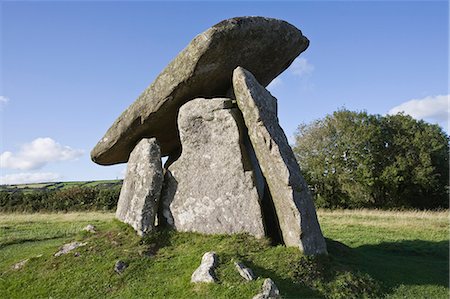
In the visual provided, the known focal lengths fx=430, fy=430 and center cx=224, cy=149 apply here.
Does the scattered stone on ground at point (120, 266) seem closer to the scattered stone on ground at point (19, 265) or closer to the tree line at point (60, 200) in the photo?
the scattered stone on ground at point (19, 265)

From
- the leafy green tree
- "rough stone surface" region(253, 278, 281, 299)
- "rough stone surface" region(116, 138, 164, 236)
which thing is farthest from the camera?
the leafy green tree

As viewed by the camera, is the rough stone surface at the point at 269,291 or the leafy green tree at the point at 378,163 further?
the leafy green tree at the point at 378,163

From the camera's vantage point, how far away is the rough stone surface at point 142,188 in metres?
12.0

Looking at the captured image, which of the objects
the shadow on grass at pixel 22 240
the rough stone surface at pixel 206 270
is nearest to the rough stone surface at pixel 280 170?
the rough stone surface at pixel 206 270

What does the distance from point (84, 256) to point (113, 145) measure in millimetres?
4135

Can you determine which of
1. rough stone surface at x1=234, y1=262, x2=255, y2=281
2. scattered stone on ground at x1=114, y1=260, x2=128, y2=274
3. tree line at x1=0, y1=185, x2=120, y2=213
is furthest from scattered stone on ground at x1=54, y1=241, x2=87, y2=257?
tree line at x1=0, y1=185, x2=120, y2=213

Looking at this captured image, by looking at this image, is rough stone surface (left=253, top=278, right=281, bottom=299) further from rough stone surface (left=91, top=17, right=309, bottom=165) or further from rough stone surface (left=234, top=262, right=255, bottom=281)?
rough stone surface (left=91, top=17, right=309, bottom=165)

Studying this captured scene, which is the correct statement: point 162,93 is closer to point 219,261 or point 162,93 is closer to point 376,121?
point 219,261

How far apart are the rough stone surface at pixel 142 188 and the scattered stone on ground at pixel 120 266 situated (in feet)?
4.27

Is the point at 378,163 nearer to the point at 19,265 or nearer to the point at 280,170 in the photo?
the point at 280,170

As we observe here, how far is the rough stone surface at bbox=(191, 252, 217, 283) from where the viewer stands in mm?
9172

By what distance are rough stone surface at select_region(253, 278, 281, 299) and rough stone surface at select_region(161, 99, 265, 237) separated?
7.86 feet

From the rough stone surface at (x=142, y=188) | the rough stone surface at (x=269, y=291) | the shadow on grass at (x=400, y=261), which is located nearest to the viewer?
the rough stone surface at (x=269, y=291)

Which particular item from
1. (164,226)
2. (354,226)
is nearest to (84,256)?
(164,226)
